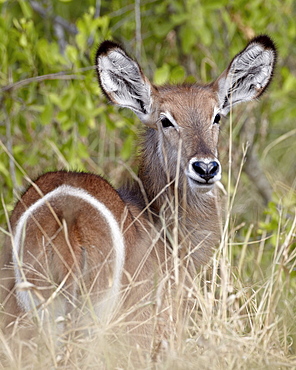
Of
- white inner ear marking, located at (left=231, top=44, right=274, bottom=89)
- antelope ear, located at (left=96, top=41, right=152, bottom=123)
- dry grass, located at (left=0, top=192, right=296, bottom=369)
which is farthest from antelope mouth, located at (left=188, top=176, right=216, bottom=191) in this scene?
white inner ear marking, located at (left=231, top=44, right=274, bottom=89)

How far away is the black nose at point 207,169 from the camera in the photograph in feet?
14.4

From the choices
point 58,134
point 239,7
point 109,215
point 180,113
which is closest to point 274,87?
point 239,7

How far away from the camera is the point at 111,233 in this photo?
4016 mm

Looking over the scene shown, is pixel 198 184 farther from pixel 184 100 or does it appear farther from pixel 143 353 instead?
pixel 143 353

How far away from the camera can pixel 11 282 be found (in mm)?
4133

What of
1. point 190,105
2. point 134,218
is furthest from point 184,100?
point 134,218

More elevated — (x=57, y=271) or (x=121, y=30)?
(x=121, y=30)

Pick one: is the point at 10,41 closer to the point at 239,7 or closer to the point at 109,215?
the point at 239,7

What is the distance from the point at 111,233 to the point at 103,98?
312 centimetres

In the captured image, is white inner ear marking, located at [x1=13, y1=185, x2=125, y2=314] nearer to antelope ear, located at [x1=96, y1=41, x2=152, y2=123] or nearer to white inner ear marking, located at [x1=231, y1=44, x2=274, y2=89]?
antelope ear, located at [x1=96, y1=41, x2=152, y2=123]

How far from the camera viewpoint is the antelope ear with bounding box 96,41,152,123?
16.4ft

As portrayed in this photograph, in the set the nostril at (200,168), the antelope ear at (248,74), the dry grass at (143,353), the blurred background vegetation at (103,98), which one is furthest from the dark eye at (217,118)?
the dry grass at (143,353)

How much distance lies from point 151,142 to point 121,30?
3593mm

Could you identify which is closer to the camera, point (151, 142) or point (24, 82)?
point (151, 142)
